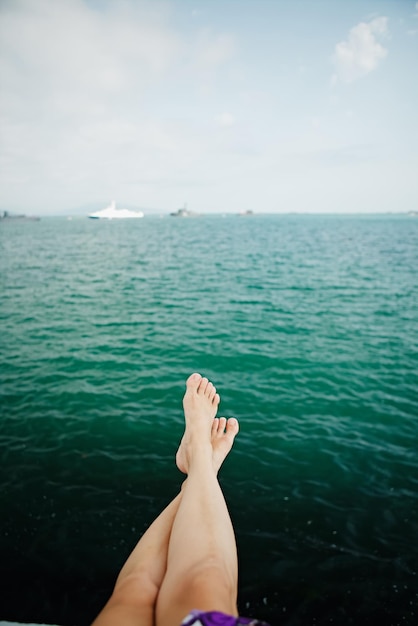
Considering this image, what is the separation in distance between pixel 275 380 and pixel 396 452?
3231 mm

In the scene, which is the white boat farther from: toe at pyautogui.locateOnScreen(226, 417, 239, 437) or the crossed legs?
the crossed legs

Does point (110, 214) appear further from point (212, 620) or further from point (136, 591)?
point (212, 620)

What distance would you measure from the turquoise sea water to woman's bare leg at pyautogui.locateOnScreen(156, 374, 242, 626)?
211 cm

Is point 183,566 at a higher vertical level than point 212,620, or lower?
lower

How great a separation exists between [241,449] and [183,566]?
14.4ft

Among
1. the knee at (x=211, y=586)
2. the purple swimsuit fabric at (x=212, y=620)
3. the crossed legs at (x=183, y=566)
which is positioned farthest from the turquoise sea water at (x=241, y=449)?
the purple swimsuit fabric at (x=212, y=620)

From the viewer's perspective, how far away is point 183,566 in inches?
72.7

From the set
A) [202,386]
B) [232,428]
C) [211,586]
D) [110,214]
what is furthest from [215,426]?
[110,214]

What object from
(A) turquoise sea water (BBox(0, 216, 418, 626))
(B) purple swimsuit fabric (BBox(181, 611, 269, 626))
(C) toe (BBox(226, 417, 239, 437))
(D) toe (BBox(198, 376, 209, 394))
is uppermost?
(B) purple swimsuit fabric (BBox(181, 611, 269, 626))

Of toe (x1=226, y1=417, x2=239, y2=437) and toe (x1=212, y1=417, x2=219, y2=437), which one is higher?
toe (x1=226, y1=417, x2=239, y2=437)

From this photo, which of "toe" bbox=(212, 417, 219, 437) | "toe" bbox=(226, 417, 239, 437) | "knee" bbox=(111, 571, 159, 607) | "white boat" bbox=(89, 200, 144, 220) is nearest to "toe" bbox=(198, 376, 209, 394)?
"toe" bbox=(212, 417, 219, 437)

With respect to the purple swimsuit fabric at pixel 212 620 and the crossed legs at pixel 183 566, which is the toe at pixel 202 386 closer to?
the crossed legs at pixel 183 566

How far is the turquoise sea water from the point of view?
145 inches

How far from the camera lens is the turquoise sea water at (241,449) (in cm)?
368
